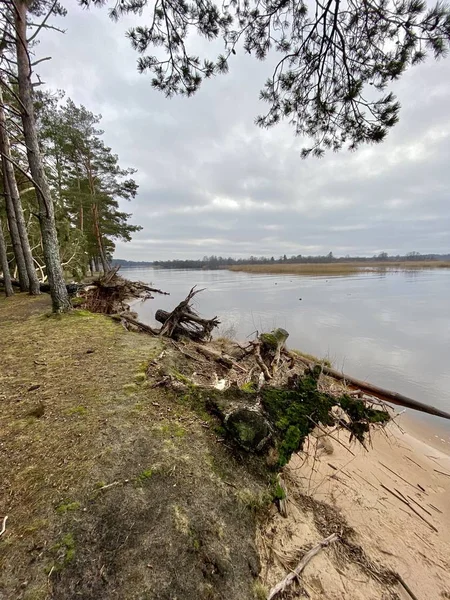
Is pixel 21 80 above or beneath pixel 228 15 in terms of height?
above

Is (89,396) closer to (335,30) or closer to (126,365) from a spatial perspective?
(126,365)

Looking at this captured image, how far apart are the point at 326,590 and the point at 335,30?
4.47 metres

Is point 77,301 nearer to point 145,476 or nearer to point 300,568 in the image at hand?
point 145,476

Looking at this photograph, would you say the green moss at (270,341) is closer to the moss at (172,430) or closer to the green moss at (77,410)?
the moss at (172,430)

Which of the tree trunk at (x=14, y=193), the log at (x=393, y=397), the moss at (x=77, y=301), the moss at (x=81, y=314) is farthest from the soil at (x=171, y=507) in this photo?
the tree trunk at (x=14, y=193)

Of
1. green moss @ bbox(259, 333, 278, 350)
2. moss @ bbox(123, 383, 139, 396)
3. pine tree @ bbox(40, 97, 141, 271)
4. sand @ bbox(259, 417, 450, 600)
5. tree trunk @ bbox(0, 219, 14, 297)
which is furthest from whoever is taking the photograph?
pine tree @ bbox(40, 97, 141, 271)

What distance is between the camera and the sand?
1441mm

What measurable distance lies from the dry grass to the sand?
0.35 metres

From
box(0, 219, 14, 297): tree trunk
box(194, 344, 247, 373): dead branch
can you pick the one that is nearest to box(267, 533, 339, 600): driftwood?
box(194, 344, 247, 373): dead branch

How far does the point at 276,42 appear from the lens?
2900mm

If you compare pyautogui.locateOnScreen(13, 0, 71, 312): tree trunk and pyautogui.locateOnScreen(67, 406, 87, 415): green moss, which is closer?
pyautogui.locateOnScreen(67, 406, 87, 415): green moss

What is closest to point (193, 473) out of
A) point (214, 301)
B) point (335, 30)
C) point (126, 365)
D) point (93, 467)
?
point (93, 467)

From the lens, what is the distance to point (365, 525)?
6.46 feet

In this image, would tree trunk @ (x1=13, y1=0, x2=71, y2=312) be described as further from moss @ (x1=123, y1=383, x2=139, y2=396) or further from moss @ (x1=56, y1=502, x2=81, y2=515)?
moss @ (x1=56, y1=502, x2=81, y2=515)
